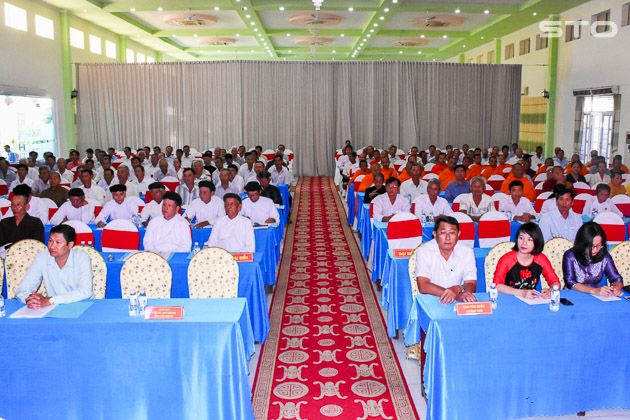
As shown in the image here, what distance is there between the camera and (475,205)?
710 cm

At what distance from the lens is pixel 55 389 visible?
3.21m

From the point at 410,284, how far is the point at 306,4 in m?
12.1

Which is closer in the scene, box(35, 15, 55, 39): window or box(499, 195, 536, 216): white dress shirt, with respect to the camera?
box(499, 195, 536, 216): white dress shirt

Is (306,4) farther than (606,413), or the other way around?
(306,4)

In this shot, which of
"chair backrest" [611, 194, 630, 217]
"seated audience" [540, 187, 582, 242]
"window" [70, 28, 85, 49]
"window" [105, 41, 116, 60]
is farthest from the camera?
"window" [105, 41, 116, 60]

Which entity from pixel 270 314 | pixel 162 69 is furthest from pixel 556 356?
pixel 162 69

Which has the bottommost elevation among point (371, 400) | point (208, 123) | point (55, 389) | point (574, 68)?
point (371, 400)

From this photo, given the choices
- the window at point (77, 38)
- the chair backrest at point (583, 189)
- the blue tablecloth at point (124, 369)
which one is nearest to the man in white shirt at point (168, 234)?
the blue tablecloth at point (124, 369)

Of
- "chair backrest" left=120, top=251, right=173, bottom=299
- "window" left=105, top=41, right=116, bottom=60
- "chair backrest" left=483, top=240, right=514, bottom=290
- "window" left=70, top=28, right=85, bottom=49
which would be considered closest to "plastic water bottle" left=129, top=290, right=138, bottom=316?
"chair backrest" left=120, top=251, right=173, bottom=299

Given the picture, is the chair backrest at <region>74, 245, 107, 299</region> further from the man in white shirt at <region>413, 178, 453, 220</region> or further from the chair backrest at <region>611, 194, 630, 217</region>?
the chair backrest at <region>611, 194, 630, 217</region>

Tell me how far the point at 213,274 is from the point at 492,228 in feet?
10.7

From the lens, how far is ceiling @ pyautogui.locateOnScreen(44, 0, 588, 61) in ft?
48.8

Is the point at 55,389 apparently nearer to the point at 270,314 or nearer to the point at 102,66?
the point at 270,314

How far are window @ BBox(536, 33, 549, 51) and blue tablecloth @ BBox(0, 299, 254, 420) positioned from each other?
16695mm
